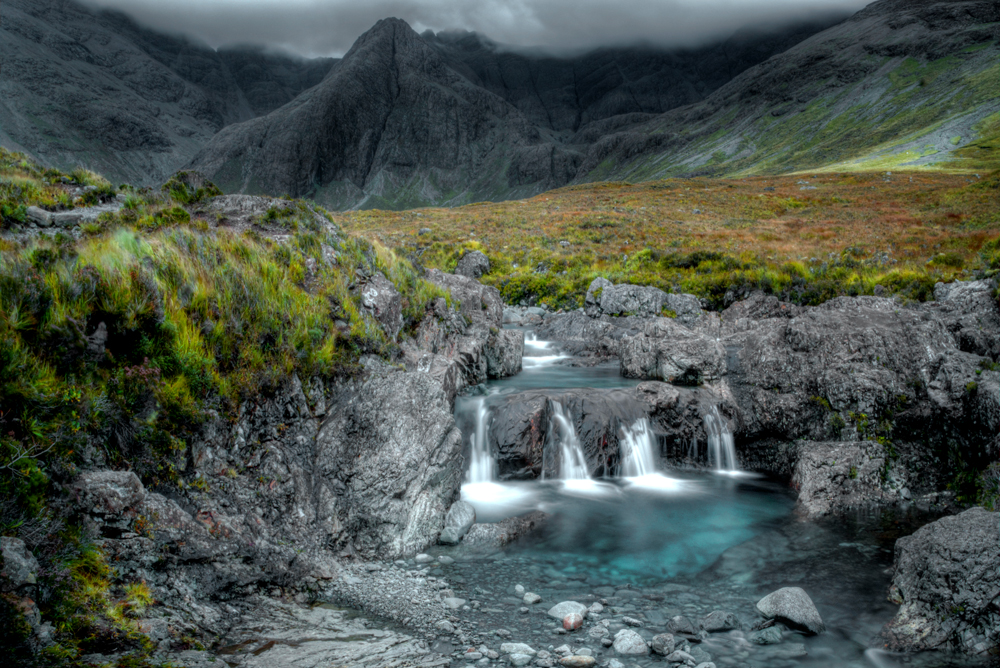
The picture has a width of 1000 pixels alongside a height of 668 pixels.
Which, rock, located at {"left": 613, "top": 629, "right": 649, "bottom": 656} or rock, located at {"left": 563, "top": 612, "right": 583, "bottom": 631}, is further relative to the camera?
rock, located at {"left": 563, "top": 612, "right": 583, "bottom": 631}

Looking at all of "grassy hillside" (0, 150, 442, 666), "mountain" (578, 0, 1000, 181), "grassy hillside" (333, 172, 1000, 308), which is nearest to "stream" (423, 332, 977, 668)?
"grassy hillside" (0, 150, 442, 666)

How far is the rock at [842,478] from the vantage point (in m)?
10.6

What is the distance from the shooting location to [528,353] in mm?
23188

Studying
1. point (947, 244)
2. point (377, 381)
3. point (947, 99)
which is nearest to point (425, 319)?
point (377, 381)

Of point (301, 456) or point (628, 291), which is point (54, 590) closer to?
point (301, 456)

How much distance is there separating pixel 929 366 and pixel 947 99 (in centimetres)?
16327

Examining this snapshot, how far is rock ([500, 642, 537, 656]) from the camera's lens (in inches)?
231

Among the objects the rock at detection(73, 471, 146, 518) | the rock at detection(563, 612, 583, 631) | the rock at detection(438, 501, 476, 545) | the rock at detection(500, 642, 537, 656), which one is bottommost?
the rock at detection(563, 612, 583, 631)

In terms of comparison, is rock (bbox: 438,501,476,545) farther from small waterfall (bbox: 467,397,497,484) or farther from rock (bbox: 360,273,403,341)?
rock (bbox: 360,273,403,341)

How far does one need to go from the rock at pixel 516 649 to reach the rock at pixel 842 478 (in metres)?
7.73

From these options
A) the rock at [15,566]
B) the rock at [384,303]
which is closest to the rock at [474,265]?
the rock at [384,303]

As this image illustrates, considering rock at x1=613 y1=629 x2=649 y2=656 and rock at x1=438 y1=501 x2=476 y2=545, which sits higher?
rock at x1=438 y1=501 x2=476 y2=545

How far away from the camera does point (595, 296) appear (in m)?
27.0

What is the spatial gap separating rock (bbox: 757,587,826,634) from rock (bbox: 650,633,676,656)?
1.83 meters
